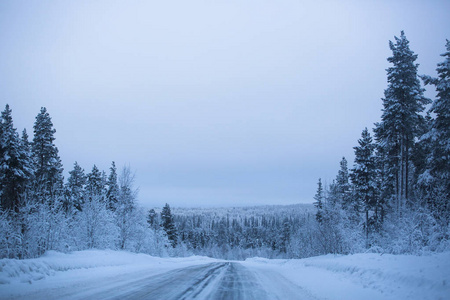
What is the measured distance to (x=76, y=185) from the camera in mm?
55844

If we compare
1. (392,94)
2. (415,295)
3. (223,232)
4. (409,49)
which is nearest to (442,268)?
(415,295)

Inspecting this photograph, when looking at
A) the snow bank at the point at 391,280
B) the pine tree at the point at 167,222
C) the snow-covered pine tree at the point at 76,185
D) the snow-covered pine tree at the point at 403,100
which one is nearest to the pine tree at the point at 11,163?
the snow-covered pine tree at the point at 76,185

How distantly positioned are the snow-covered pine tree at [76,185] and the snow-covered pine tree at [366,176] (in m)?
43.5

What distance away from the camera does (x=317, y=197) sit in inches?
2484

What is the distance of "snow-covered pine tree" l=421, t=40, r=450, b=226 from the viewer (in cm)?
2173

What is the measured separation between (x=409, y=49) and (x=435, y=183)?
496 inches

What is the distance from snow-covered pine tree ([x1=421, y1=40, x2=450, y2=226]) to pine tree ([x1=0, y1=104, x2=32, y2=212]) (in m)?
36.9

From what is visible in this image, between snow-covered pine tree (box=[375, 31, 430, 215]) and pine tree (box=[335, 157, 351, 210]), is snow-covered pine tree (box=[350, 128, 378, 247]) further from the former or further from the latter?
snow-covered pine tree (box=[375, 31, 430, 215])

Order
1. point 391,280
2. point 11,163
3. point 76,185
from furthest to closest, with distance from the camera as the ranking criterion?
point 76,185 < point 11,163 < point 391,280

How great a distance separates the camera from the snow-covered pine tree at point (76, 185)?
172 feet

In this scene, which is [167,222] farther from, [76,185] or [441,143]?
[441,143]

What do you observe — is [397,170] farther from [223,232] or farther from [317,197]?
[223,232]

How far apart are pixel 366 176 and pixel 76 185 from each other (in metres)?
48.7

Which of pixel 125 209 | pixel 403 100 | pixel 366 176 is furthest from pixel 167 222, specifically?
pixel 403 100
